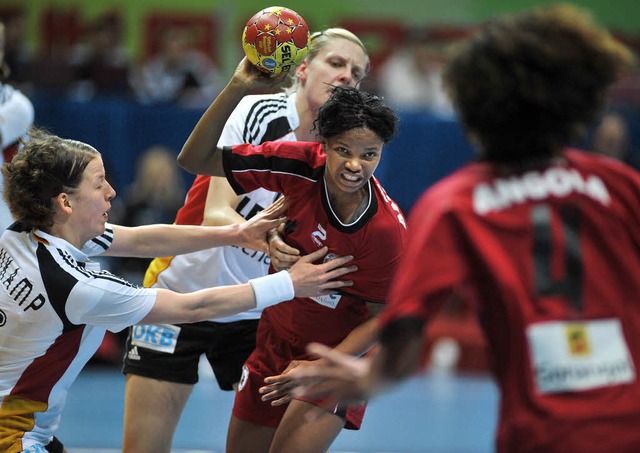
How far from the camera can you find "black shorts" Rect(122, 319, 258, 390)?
15.0ft

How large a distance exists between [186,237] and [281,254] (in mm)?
548

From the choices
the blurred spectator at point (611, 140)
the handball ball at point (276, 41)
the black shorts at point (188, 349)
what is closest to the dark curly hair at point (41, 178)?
the handball ball at point (276, 41)

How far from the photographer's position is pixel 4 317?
11.2ft

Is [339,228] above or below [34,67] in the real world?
below

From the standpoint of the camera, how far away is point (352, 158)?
3695 mm

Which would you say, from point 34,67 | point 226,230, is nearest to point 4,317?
point 226,230

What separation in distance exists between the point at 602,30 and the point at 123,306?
185 cm

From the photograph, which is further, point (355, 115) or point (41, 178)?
point (355, 115)

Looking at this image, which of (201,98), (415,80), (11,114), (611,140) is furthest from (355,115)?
(415,80)

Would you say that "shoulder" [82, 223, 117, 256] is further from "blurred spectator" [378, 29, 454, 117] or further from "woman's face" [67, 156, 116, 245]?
"blurred spectator" [378, 29, 454, 117]

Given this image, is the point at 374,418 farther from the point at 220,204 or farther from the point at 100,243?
the point at 100,243

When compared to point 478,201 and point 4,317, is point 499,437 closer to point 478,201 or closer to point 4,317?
point 478,201

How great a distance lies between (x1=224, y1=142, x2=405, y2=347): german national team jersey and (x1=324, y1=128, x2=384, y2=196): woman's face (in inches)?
4.0

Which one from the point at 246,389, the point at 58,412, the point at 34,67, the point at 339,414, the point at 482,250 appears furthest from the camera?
the point at 34,67
